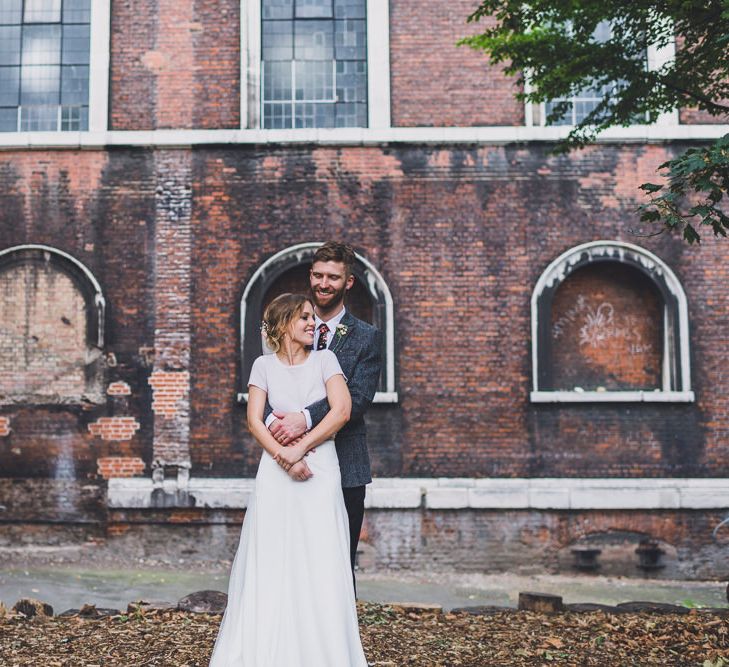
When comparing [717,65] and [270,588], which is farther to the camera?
[717,65]

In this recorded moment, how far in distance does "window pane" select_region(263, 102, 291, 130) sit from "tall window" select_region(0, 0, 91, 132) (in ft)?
7.88

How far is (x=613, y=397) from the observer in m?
9.67

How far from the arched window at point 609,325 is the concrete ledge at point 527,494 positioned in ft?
3.73

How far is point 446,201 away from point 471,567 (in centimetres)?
455

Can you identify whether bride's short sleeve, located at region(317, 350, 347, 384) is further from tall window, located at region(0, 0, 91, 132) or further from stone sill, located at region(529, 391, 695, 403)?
Result: tall window, located at region(0, 0, 91, 132)

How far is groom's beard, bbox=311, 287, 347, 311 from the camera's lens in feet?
14.1

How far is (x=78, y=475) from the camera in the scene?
984 cm

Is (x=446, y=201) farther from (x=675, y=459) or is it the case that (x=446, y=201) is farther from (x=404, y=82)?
(x=675, y=459)

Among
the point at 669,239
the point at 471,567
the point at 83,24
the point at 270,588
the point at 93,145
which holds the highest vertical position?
the point at 83,24

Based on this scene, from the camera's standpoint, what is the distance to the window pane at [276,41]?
1052 cm

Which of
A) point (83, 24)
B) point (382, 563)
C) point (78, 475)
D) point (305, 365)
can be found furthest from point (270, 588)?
point (83, 24)

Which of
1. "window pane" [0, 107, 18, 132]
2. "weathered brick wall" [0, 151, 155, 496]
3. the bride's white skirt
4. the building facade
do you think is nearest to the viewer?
the bride's white skirt

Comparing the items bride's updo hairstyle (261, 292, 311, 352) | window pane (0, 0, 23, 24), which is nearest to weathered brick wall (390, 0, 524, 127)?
window pane (0, 0, 23, 24)

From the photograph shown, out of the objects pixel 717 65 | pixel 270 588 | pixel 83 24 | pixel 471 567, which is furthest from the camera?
pixel 83 24
